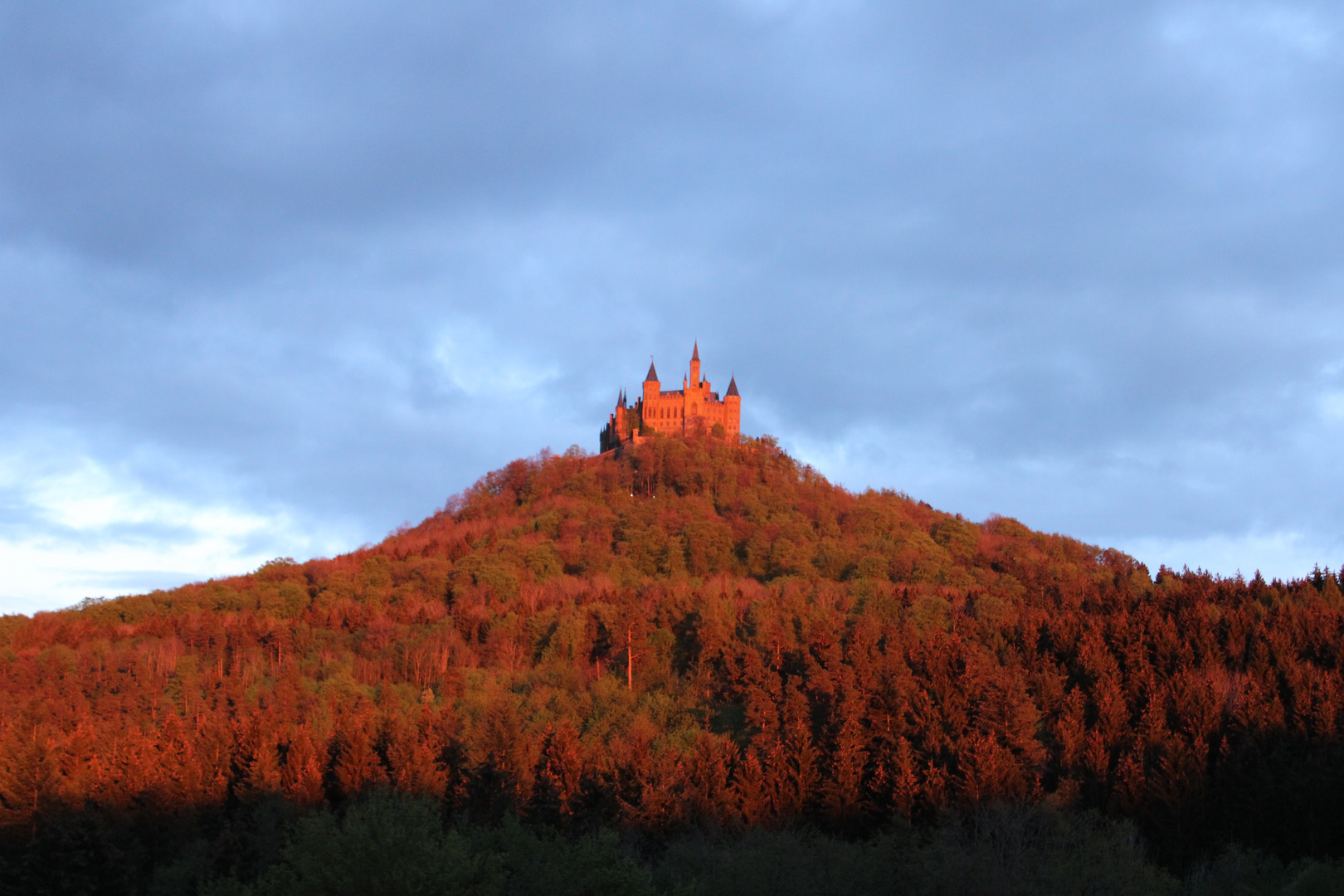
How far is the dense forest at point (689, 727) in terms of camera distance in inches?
2035

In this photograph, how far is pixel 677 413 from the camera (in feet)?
601

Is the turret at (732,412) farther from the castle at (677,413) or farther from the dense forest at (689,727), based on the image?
the dense forest at (689,727)

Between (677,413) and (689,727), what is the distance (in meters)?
114

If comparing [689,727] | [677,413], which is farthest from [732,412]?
[689,727]

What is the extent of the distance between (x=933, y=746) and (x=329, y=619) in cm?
6702

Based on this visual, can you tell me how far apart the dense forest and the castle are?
6768cm

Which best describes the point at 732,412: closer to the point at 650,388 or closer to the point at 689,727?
the point at 650,388

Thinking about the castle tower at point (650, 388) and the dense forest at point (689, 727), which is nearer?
the dense forest at point (689, 727)

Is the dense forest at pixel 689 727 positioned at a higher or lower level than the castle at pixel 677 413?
lower

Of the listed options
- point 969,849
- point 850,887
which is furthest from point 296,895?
point 969,849

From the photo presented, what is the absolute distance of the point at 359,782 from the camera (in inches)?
2378

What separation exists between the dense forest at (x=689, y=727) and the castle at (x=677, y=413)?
67.7 meters

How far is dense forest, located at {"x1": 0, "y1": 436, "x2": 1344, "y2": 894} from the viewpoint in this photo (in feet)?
170

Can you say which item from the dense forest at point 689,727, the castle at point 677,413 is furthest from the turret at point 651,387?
the dense forest at point 689,727
